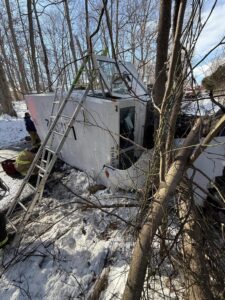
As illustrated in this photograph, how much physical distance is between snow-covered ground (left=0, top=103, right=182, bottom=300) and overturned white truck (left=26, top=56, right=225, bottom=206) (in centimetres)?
51

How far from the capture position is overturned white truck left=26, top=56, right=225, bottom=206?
369 cm

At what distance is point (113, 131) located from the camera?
3.84 m

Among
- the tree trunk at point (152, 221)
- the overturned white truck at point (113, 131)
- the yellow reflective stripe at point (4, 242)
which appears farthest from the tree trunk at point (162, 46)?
the yellow reflective stripe at point (4, 242)

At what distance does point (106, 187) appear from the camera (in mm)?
4488

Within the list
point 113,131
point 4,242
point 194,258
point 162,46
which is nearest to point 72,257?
point 4,242

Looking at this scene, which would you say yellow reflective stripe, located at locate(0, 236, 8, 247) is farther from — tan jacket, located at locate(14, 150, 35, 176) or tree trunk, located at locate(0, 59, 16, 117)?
tree trunk, located at locate(0, 59, 16, 117)

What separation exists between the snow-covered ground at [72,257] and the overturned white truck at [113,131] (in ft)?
1.69

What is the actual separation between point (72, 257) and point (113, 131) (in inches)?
78.3

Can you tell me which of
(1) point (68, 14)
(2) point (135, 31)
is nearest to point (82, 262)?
(1) point (68, 14)

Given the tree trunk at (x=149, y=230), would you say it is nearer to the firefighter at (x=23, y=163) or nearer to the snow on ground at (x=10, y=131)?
the firefighter at (x=23, y=163)

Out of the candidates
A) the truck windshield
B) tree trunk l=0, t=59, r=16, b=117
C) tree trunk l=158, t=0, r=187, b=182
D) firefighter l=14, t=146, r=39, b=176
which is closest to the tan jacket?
firefighter l=14, t=146, r=39, b=176

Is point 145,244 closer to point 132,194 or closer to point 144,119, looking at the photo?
point 132,194

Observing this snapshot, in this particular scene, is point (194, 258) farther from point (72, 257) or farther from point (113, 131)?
point (113, 131)

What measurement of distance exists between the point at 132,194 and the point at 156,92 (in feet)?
7.33
